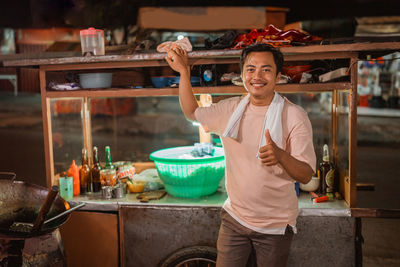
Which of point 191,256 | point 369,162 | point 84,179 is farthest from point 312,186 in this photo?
point 369,162

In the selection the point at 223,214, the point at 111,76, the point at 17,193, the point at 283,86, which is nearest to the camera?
the point at 223,214

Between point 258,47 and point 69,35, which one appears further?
point 69,35

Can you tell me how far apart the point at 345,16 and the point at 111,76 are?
8699 mm

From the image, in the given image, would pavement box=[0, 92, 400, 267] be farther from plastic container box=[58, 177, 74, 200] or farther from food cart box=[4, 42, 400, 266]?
plastic container box=[58, 177, 74, 200]

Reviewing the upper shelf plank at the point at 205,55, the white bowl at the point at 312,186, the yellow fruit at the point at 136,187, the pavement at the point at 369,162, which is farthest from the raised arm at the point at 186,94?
the pavement at the point at 369,162

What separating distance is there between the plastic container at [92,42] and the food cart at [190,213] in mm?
106

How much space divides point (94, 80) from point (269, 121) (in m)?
1.92

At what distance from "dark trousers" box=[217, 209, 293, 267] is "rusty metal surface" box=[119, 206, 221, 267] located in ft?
1.88

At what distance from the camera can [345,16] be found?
9.66 m

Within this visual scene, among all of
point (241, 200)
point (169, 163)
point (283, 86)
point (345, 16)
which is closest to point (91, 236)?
→ point (169, 163)

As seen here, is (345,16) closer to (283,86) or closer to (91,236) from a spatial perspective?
(283,86)

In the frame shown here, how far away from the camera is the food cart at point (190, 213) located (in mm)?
2811

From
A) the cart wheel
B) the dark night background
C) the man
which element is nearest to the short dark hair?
the man

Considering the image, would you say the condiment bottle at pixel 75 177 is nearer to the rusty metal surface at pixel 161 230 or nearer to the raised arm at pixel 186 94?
the rusty metal surface at pixel 161 230
